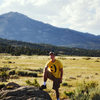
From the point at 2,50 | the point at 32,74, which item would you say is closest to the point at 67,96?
the point at 32,74

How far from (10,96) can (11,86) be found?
49.8 inches

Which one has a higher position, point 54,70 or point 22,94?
point 54,70

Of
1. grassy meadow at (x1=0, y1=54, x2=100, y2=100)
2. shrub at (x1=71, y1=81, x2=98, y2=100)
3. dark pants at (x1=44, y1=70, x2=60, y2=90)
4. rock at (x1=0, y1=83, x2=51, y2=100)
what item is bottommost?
grassy meadow at (x1=0, y1=54, x2=100, y2=100)

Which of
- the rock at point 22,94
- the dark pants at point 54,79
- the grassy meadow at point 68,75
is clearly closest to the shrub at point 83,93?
the grassy meadow at point 68,75

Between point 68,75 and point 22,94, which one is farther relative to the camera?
point 68,75

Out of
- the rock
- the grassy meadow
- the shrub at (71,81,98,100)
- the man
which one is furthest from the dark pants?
the grassy meadow

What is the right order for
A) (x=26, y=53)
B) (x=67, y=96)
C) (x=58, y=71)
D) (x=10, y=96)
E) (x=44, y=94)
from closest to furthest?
(x=10, y=96)
(x=44, y=94)
(x=58, y=71)
(x=67, y=96)
(x=26, y=53)

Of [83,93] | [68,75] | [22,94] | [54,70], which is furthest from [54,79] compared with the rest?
[68,75]

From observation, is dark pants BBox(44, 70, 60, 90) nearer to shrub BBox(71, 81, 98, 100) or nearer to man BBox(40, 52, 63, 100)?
man BBox(40, 52, 63, 100)

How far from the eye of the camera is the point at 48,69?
10773 millimetres

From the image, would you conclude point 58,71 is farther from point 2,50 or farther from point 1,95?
point 2,50

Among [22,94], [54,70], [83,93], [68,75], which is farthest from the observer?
[68,75]

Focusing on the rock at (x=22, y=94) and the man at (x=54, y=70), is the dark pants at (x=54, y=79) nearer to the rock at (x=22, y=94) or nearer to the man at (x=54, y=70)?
the man at (x=54, y=70)

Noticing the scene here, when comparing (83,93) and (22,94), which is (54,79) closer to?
(83,93)
